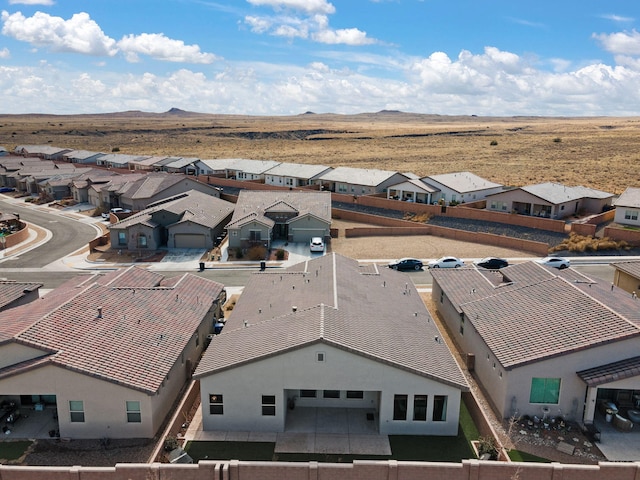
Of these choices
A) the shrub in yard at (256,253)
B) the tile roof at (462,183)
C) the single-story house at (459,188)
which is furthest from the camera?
the tile roof at (462,183)

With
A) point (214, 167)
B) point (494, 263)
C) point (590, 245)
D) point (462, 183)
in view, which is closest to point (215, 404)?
point (494, 263)

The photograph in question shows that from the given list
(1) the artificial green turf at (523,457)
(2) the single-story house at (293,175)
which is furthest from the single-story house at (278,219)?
(1) the artificial green turf at (523,457)

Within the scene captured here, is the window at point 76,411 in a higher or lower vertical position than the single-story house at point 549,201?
lower

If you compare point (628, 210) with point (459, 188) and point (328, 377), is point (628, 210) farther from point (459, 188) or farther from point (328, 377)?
point (328, 377)

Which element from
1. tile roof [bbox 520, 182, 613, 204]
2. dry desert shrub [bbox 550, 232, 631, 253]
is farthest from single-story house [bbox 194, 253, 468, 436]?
tile roof [bbox 520, 182, 613, 204]

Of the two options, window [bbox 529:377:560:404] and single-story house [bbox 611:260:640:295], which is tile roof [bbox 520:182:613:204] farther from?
window [bbox 529:377:560:404]

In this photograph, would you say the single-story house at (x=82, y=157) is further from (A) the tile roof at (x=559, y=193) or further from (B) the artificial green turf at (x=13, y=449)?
(B) the artificial green turf at (x=13, y=449)

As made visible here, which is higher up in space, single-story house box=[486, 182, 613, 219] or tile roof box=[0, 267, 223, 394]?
single-story house box=[486, 182, 613, 219]

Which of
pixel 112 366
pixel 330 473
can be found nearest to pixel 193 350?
pixel 112 366
